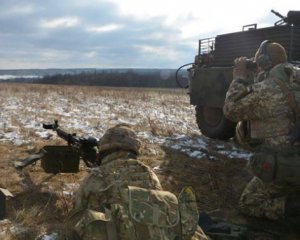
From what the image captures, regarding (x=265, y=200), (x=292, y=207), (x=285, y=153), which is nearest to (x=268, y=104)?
(x=285, y=153)

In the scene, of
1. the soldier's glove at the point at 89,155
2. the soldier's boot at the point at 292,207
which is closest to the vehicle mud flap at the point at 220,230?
the soldier's boot at the point at 292,207

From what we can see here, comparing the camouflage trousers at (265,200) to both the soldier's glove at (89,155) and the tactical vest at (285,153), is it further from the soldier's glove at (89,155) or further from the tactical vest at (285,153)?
the soldier's glove at (89,155)

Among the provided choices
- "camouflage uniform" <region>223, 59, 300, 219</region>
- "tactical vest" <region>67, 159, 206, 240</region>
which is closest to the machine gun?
"camouflage uniform" <region>223, 59, 300, 219</region>

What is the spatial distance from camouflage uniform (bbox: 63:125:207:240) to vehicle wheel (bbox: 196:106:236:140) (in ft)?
21.3

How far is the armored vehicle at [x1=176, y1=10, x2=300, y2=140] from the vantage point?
8.36 metres

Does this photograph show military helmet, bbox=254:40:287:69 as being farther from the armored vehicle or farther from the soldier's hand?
the armored vehicle

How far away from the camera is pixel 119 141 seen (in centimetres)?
317

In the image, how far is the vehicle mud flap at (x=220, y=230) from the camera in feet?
12.1

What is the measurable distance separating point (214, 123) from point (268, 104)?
531cm

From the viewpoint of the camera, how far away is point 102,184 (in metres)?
3.03

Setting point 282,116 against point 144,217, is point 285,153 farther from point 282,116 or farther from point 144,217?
point 144,217

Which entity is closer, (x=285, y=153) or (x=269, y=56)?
(x=285, y=153)

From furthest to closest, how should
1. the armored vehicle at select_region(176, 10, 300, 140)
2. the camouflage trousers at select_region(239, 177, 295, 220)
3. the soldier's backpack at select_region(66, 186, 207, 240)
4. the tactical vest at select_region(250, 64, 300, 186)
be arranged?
the armored vehicle at select_region(176, 10, 300, 140) → the camouflage trousers at select_region(239, 177, 295, 220) → the tactical vest at select_region(250, 64, 300, 186) → the soldier's backpack at select_region(66, 186, 207, 240)

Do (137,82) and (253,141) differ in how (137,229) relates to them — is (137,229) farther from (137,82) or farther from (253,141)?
(137,82)
